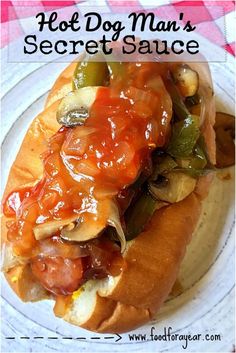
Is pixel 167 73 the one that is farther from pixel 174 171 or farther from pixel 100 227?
pixel 100 227

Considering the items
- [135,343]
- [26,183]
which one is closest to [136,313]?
[135,343]

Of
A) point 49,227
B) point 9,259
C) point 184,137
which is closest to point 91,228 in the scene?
point 49,227

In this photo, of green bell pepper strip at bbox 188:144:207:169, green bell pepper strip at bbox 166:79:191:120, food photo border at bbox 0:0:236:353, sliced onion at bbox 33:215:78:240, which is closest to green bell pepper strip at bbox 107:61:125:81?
food photo border at bbox 0:0:236:353

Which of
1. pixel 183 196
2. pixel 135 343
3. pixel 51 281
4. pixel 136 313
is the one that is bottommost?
pixel 135 343

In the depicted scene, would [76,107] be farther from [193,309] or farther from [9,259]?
[193,309]

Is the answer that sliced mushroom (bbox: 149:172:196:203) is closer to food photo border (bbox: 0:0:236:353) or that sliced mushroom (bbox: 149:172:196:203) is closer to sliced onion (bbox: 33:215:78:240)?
food photo border (bbox: 0:0:236:353)

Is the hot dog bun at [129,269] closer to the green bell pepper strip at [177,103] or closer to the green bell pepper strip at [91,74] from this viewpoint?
the green bell pepper strip at [91,74]
